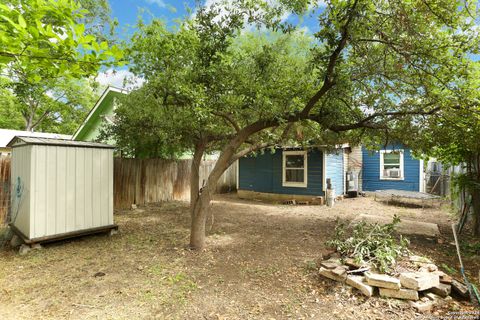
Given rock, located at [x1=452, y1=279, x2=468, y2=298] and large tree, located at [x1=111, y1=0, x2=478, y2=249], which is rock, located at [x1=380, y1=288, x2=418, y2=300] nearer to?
rock, located at [x1=452, y1=279, x2=468, y2=298]

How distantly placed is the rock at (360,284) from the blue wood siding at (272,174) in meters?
7.48

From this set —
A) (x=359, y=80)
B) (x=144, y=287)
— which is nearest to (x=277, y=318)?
(x=144, y=287)

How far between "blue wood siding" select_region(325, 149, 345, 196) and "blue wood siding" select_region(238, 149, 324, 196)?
505 mm

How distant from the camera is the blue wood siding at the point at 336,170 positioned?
1104cm

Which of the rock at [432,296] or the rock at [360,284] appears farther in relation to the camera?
the rock at [360,284]

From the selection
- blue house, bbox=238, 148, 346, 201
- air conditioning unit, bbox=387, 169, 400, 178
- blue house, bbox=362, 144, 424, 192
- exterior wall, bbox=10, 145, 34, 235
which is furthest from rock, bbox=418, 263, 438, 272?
air conditioning unit, bbox=387, 169, 400, 178

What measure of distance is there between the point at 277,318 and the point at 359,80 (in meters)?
4.03

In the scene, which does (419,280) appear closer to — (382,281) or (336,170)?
Result: (382,281)

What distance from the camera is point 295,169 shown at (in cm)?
1154

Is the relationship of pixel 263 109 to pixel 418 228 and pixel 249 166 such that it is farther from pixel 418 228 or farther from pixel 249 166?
pixel 249 166

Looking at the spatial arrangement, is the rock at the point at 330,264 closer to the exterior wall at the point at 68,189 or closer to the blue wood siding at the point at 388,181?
the exterior wall at the point at 68,189

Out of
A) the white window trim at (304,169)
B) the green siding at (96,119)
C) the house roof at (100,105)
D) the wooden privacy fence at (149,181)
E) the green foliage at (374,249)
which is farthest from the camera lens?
the green siding at (96,119)

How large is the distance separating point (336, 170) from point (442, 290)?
880 centimetres

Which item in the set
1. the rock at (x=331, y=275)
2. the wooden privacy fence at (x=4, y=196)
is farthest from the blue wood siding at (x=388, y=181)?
the wooden privacy fence at (x=4, y=196)
